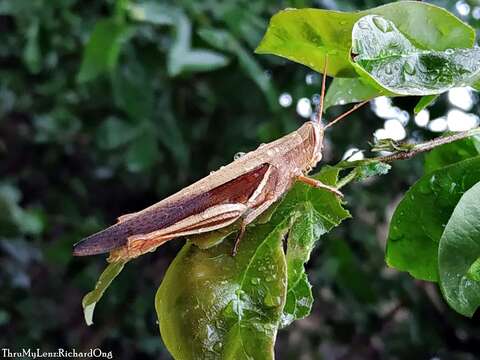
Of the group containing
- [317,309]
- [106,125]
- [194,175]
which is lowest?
[317,309]

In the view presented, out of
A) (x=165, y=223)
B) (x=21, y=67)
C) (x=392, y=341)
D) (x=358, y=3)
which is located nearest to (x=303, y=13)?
(x=165, y=223)

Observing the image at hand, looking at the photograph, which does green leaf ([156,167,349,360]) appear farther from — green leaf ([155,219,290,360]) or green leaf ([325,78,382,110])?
green leaf ([325,78,382,110])

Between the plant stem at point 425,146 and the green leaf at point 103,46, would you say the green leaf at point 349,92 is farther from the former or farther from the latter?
the green leaf at point 103,46

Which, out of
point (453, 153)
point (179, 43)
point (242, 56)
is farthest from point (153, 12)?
point (453, 153)

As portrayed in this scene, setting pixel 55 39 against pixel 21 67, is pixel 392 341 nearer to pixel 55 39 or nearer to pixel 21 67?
pixel 55 39

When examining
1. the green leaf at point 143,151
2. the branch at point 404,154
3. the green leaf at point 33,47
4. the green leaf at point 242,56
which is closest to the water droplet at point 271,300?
the branch at point 404,154
